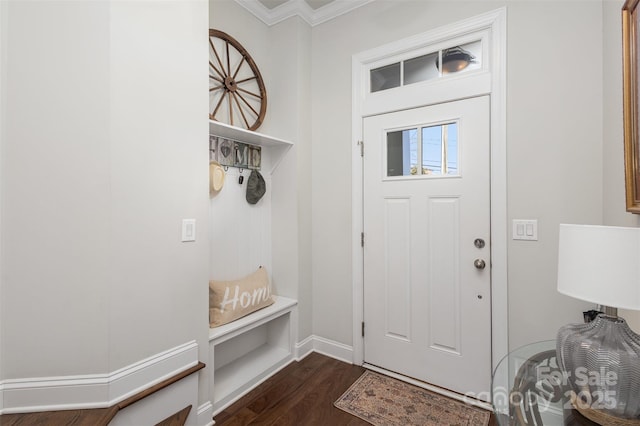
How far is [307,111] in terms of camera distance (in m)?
2.59

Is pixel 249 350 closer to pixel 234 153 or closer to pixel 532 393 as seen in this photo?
pixel 234 153

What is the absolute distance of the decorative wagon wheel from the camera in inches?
87.0

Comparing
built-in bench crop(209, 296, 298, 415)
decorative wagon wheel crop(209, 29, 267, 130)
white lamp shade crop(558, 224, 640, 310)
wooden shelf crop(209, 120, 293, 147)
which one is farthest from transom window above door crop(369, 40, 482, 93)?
built-in bench crop(209, 296, 298, 415)

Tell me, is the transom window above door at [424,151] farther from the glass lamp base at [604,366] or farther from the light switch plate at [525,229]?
the glass lamp base at [604,366]

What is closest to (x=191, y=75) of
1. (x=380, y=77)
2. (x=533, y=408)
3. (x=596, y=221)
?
(x=380, y=77)

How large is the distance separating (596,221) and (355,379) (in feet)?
5.92

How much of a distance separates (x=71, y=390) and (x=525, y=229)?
96.6 inches

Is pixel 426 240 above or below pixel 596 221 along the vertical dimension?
below

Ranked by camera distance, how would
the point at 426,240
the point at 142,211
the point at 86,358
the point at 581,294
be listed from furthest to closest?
the point at 426,240
the point at 142,211
the point at 86,358
the point at 581,294

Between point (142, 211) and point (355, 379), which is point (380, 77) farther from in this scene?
point (355, 379)

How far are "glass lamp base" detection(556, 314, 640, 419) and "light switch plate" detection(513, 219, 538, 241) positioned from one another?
97cm

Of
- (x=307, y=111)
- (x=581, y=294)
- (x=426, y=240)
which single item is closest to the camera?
(x=581, y=294)

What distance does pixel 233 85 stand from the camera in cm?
234

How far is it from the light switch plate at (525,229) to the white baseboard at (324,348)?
59.0 inches
